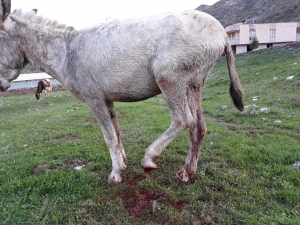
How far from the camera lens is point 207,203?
3699mm

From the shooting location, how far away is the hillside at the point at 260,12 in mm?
73625

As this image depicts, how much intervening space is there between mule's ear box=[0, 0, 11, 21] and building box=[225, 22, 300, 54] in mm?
49445

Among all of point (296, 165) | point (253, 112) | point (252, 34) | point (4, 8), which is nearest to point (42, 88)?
point (253, 112)

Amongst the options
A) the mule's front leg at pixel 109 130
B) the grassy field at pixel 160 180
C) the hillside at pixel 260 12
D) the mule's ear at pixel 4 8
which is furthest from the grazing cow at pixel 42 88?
the hillside at pixel 260 12

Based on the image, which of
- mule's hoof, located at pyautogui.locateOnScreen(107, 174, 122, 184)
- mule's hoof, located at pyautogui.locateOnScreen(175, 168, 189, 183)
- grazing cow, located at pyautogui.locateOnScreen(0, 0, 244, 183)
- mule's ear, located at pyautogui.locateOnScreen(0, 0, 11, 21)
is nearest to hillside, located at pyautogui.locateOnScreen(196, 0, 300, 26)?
grazing cow, located at pyautogui.locateOnScreen(0, 0, 244, 183)

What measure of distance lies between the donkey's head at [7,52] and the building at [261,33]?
162ft

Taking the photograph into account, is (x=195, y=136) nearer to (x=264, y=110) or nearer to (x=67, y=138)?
(x=67, y=138)

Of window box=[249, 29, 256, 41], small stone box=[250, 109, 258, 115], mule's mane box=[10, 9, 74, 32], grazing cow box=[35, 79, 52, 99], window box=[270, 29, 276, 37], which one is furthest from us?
window box=[270, 29, 276, 37]

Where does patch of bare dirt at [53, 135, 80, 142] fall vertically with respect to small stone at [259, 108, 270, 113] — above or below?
below

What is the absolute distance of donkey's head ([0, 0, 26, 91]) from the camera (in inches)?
171

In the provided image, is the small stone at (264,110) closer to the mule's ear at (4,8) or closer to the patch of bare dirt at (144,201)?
the patch of bare dirt at (144,201)

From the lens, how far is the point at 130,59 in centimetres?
376

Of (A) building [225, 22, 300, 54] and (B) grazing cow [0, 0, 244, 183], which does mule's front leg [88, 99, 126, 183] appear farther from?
(A) building [225, 22, 300, 54]

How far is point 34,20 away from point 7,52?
2.23 feet
